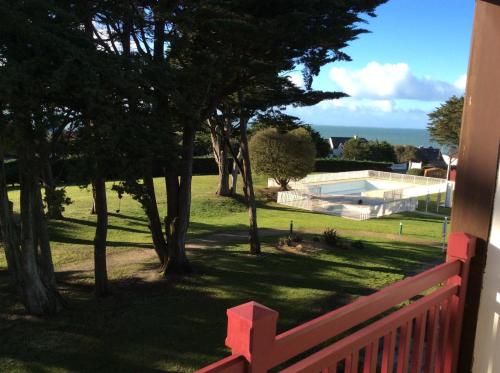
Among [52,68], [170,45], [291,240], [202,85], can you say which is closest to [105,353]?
[52,68]

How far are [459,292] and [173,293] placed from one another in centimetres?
845

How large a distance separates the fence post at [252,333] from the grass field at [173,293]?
19.4 feet

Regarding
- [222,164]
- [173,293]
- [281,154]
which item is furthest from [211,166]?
[173,293]

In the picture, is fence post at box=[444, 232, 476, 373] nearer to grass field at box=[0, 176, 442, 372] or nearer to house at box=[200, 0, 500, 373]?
house at box=[200, 0, 500, 373]

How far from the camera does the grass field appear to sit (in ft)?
24.9

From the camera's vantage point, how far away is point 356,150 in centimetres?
5153

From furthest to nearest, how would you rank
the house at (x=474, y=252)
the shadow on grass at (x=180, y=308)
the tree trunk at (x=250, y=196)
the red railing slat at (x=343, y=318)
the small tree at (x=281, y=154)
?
the small tree at (x=281, y=154) → the tree trunk at (x=250, y=196) → the shadow on grass at (x=180, y=308) → the house at (x=474, y=252) → the red railing slat at (x=343, y=318)

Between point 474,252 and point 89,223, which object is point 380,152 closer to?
point 89,223

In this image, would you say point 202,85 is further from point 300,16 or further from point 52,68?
point 52,68

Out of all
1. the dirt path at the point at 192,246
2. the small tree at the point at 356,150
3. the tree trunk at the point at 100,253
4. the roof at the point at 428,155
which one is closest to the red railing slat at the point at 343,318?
the tree trunk at the point at 100,253

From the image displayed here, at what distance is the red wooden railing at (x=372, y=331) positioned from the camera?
1.72 metres

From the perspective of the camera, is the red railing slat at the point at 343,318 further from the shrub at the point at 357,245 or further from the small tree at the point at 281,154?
the small tree at the point at 281,154

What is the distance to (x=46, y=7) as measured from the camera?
692 cm

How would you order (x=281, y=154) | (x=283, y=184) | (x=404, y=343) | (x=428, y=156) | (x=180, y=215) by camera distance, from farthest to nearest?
(x=428, y=156)
(x=283, y=184)
(x=281, y=154)
(x=180, y=215)
(x=404, y=343)
